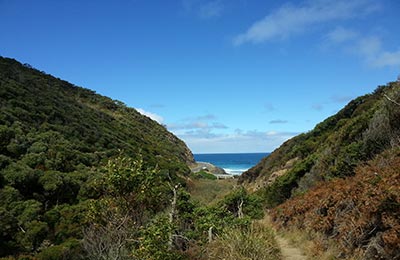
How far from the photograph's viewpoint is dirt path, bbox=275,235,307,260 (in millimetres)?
8453

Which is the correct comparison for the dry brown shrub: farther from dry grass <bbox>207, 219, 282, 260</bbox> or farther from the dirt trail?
dry grass <bbox>207, 219, 282, 260</bbox>

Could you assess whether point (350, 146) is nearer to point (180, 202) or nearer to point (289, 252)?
point (289, 252)

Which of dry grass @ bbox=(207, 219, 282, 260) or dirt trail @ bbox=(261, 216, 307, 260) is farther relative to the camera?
dirt trail @ bbox=(261, 216, 307, 260)

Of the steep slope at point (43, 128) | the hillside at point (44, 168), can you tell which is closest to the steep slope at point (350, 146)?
the hillside at point (44, 168)

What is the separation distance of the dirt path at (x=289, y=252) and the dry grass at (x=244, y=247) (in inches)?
8.9

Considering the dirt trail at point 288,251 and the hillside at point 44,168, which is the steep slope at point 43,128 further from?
the dirt trail at point 288,251

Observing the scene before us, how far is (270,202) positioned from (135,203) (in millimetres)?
11617

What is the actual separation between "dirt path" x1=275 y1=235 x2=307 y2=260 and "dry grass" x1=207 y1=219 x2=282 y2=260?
0.74 ft

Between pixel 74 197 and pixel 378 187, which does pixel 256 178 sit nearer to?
pixel 74 197

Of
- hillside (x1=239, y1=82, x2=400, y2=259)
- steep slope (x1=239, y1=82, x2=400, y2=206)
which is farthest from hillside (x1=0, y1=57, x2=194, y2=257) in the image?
steep slope (x1=239, y1=82, x2=400, y2=206)

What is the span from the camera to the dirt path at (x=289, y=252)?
8453 millimetres

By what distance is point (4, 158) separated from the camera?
66.8 feet

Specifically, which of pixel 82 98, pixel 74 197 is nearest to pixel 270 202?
pixel 74 197

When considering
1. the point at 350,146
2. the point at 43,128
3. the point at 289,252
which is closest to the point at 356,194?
the point at 289,252
